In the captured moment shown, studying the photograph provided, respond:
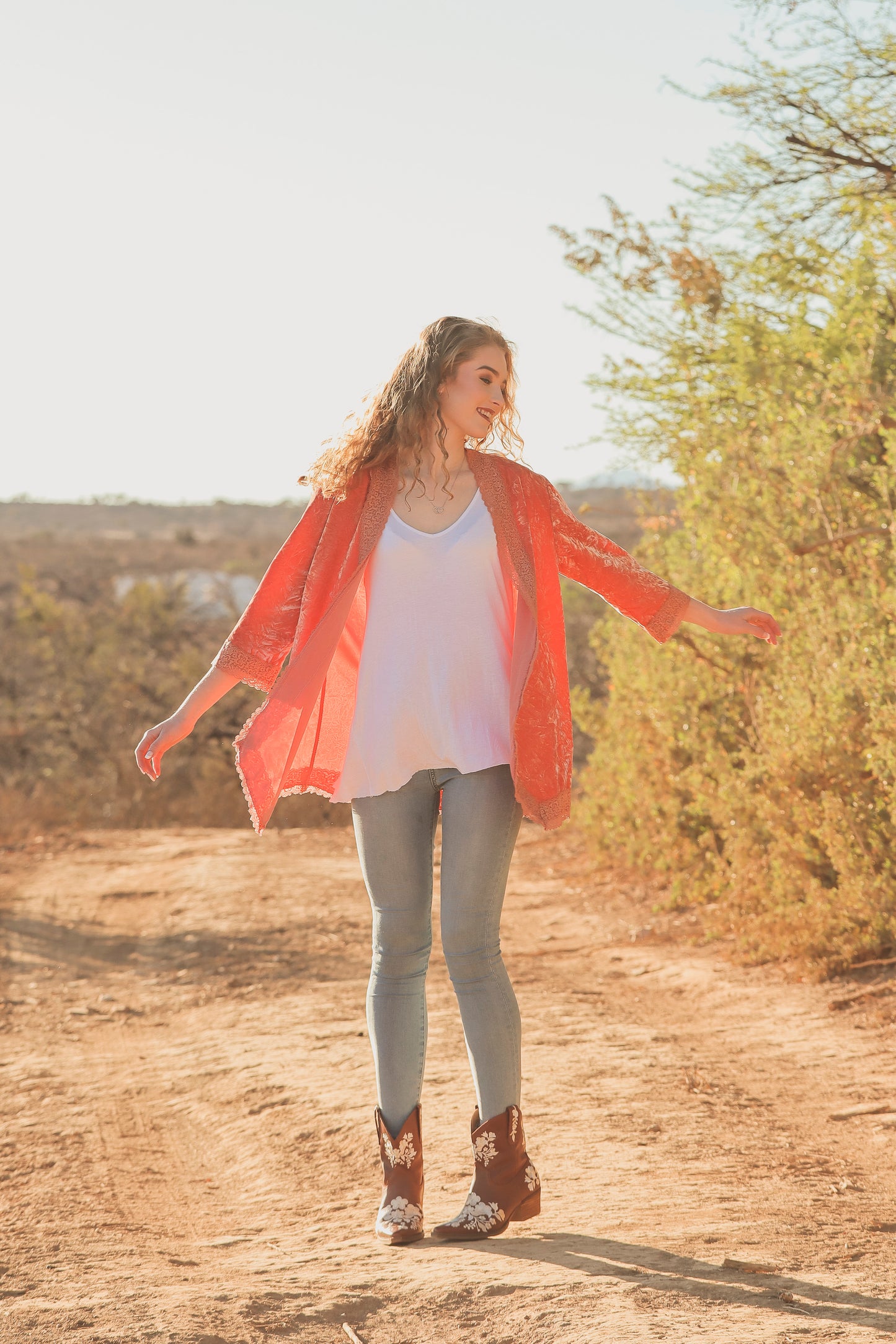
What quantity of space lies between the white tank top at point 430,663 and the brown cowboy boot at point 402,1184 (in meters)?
0.76

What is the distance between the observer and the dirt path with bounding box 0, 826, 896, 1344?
259cm

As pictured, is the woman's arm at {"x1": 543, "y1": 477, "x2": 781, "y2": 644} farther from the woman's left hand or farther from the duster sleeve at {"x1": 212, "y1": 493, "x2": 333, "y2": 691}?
the duster sleeve at {"x1": 212, "y1": 493, "x2": 333, "y2": 691}

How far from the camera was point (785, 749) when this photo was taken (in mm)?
6117

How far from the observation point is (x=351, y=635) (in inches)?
125

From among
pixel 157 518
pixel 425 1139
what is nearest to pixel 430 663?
pixel 425 1139

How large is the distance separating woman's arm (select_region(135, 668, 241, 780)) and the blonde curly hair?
1.62ft

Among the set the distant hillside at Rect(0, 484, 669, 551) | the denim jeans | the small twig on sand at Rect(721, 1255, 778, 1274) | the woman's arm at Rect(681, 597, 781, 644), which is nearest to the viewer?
the small twig on sand at Rect(721, 1255, 778, 1274)

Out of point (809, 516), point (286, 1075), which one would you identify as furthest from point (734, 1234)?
point (809, 516)

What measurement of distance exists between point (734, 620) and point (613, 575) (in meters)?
0.33

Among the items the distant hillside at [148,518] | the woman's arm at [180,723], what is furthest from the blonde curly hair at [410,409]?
the distant hillside at [148,518]

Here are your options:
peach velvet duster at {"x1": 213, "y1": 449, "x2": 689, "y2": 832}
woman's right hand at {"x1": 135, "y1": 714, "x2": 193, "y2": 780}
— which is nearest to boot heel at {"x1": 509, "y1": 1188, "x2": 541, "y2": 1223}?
peach velvet duster at {"x1": 213, "y1": 449, "x2": 689, "y2": 832}

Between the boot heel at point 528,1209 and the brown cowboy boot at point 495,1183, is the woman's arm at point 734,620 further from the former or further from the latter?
the boot heel at point 528,1209

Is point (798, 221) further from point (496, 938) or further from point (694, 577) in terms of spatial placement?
point (496, 938)

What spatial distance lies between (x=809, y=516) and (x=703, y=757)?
169 centimetres
